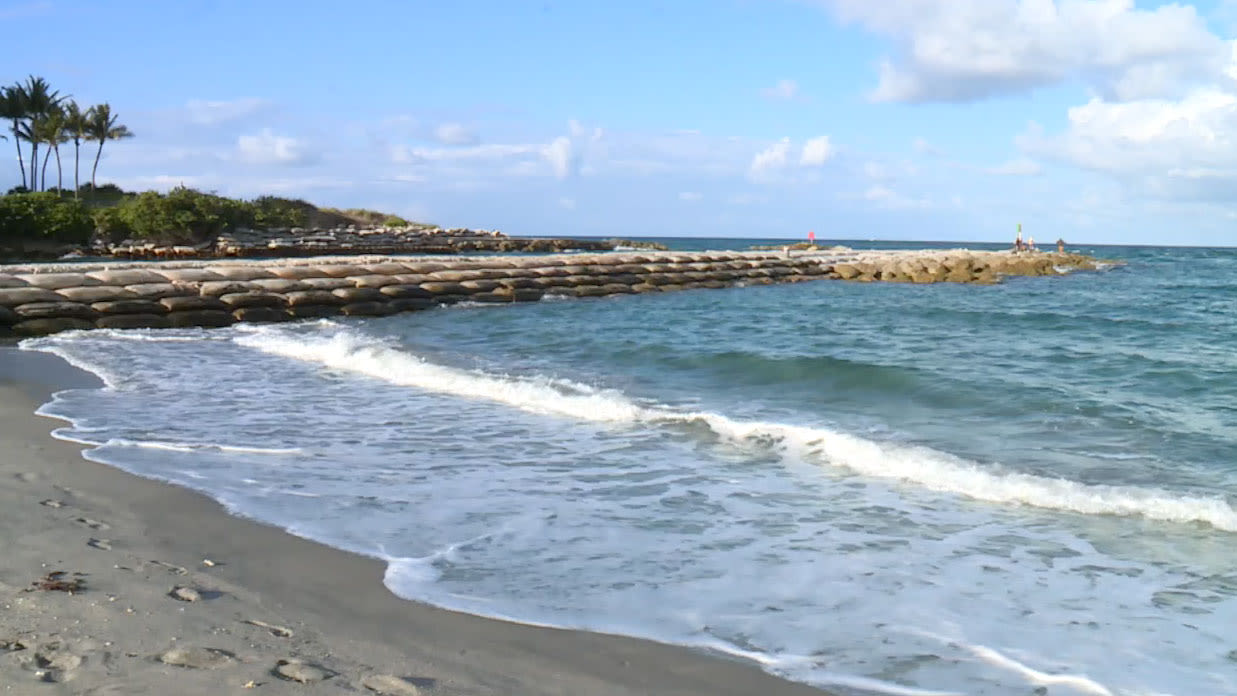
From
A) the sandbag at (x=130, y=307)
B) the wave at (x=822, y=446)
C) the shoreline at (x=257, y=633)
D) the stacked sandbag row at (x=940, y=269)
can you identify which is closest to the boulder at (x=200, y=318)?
the sandbag at (x=130, y=307)

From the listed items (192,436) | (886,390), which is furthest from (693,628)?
(886,390)

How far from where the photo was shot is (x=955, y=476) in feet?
23.2

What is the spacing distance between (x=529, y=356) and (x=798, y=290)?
20.1 m

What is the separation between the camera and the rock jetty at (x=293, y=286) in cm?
1703

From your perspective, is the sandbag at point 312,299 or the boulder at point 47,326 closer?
the boulder at point 47,326

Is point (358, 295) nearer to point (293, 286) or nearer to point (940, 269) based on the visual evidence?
point (293, 286)

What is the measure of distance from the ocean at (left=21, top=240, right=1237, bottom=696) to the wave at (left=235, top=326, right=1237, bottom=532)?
4cm

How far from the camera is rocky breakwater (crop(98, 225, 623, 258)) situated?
136 feet

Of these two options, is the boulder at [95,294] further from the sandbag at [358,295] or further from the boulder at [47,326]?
the sandbag at [358,295]

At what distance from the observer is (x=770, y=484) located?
22.7 ft

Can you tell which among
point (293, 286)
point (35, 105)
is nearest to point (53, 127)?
point (35, 105)

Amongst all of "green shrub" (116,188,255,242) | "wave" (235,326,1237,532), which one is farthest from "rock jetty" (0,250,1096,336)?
"green shrub" (116,188,255,242)

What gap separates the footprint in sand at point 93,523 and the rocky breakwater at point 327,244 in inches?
1485

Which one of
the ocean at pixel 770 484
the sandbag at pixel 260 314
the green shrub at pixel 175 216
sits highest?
the green shrub at pixel 175 216
